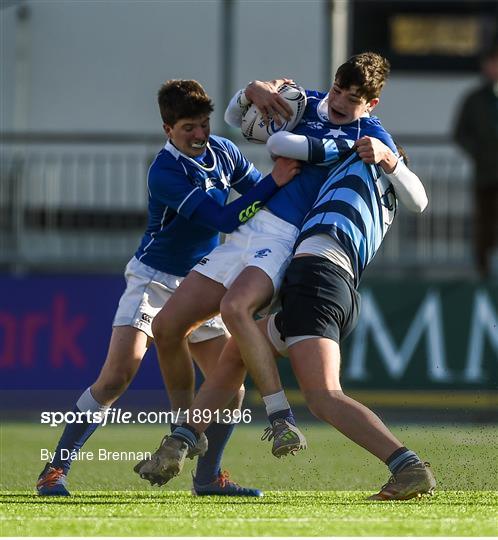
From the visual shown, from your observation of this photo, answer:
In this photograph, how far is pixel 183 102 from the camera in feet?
20.9

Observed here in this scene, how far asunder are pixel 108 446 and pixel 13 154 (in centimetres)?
729

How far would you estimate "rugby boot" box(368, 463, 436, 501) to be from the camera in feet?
18.8

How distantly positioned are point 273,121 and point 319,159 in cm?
32

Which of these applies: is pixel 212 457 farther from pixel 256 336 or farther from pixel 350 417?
pixel 350 417

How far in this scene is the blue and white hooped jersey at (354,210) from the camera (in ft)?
19.7

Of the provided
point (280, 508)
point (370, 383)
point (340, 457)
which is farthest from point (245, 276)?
point (370, 383)

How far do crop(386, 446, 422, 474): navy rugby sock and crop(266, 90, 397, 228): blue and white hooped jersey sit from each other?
41.9 inches

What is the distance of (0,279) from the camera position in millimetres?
12172

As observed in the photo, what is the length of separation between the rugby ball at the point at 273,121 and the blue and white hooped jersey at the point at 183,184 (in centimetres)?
19

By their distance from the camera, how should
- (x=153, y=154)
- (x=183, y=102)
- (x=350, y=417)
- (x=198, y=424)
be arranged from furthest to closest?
(x=153, y=154), (x=183, y=102), (x=198, y=424), (x=350, y=417)

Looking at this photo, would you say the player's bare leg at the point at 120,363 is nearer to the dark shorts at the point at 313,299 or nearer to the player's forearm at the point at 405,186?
the dark shorts at the point at 313,299

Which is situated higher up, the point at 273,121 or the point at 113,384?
the point at 273,121

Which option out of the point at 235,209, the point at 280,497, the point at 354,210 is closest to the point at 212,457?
the point at 280,497

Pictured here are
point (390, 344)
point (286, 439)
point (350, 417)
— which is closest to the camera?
point (286, 439)
